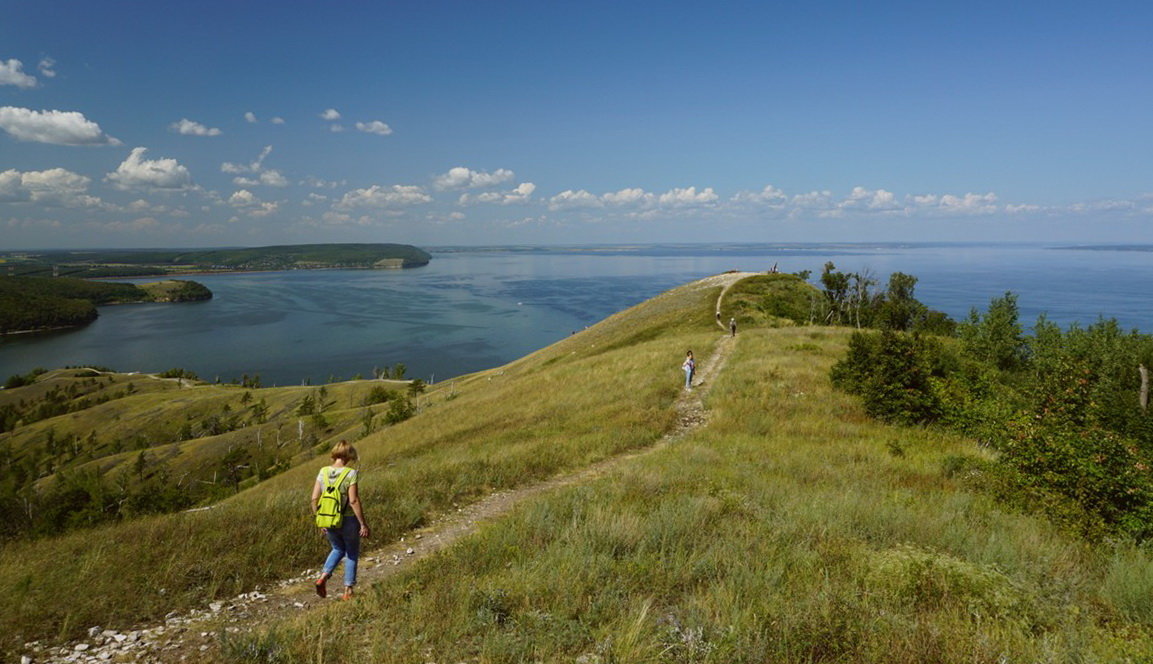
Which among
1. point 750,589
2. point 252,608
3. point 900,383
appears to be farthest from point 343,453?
point 900,383

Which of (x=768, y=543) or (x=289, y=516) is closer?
(x=768, y=543)

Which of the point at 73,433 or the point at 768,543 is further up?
the point at 768,543

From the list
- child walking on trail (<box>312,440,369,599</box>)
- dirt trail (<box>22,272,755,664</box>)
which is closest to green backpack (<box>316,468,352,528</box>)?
child walking on trail (<box>312,440,369,599</box>)

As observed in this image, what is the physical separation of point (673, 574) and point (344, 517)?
4491 mm

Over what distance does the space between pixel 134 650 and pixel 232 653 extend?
163 centimetres

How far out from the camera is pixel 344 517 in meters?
7.11

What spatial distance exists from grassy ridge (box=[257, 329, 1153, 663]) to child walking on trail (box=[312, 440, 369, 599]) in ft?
2.67

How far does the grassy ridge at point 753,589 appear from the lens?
4.67 metres

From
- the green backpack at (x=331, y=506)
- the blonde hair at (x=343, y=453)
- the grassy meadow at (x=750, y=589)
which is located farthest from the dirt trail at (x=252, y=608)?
the blonde hair at (x=343, y=453)

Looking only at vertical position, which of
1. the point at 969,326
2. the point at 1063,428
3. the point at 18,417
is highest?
the point at 1063,428

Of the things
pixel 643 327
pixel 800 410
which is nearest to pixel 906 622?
pixel 800 410

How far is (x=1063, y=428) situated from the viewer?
898 cm

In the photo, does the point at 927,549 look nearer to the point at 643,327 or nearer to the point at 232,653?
the point at 232,653

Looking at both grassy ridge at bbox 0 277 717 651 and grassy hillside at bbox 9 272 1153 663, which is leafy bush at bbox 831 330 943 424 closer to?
grassy hillside at bbox 9 272 1153 663
